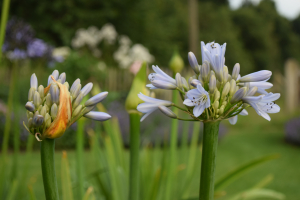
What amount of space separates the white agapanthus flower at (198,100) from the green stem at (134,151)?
0.25 meters

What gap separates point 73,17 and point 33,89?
18934mm

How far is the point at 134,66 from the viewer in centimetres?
166

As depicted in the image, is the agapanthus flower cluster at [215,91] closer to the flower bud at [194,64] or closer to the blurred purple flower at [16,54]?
the flower bud at [194,64]

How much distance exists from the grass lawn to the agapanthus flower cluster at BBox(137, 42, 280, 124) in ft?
5.57

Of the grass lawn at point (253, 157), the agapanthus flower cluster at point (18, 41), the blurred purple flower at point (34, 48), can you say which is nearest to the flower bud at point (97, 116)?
the agapanthus flower cluster at point (18, 41)

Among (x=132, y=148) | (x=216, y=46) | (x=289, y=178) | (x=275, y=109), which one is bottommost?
(x=289, y=178)

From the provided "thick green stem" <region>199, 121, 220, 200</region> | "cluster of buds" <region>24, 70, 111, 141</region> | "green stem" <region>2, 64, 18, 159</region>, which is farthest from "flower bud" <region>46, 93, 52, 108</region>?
"green stem" <region>2, 64, 18, 159</region>

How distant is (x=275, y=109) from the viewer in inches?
25.5

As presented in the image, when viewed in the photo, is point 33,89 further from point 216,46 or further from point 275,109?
point 275,109

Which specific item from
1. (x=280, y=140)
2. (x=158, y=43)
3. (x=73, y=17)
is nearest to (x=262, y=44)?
(x=158, y=43)

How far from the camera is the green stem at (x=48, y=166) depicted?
1.69ft

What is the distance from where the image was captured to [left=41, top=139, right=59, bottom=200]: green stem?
52 centimetres

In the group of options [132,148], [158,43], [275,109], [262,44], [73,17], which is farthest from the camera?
[262,44]

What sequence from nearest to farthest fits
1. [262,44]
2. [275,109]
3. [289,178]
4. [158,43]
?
1. [275,109]
2. [289,178]
3. [158,43]
4. [262,44]
